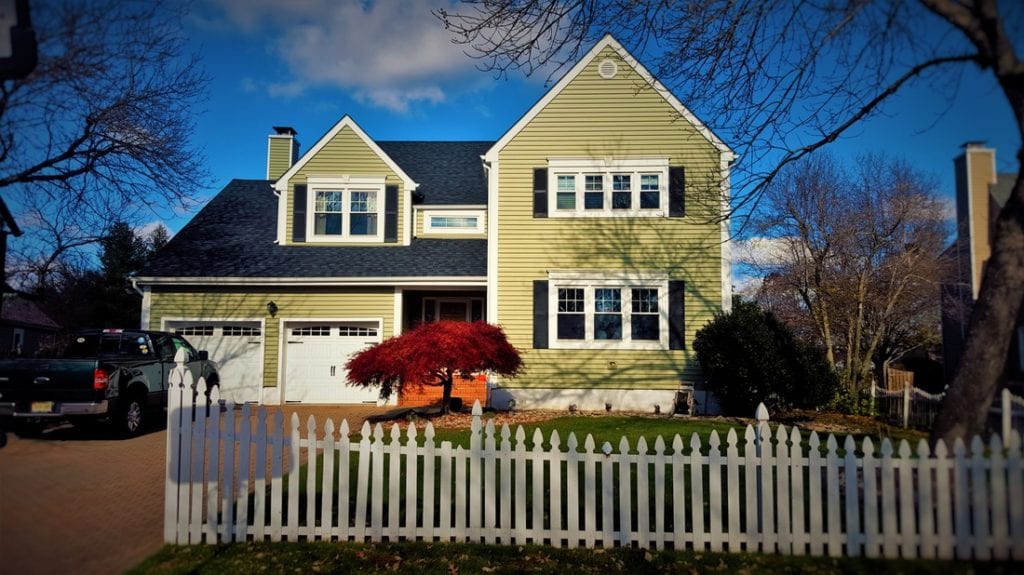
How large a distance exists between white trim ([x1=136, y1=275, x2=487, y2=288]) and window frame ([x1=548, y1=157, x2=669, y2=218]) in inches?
110

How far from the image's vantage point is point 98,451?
9.33 meters

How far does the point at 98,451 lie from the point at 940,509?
10306 millimetres

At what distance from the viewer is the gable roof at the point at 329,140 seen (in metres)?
17.5

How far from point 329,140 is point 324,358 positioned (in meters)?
5.93

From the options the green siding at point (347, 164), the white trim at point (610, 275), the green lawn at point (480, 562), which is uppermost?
the green siding at point (347, 164)

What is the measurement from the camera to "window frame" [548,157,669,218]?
15492mm

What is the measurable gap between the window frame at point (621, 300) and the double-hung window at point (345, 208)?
526 cm

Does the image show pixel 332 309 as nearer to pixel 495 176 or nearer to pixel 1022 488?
pixel 495 176

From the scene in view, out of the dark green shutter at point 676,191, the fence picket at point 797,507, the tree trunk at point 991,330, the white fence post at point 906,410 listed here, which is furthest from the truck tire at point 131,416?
the white fence post at point 906,410

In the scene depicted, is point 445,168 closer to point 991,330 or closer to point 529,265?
point 529,265

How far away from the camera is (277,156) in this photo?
2084 centimetres

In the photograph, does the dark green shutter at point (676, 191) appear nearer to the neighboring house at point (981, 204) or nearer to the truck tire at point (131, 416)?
the neighboring house at point (981, 204)

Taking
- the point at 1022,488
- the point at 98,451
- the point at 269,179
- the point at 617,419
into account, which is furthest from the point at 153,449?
the point at 269,179

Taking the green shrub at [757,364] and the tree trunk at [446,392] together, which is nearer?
the tree trunk at [446,392]
